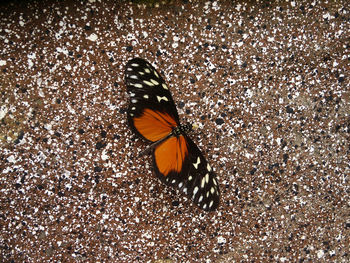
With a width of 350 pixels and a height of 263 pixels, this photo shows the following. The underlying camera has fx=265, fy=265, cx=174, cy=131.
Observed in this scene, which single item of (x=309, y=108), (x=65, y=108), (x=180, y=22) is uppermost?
(x=180, y=22)

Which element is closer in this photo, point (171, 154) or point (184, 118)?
point (171, 154)

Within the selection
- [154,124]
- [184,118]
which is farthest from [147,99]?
[184,118]

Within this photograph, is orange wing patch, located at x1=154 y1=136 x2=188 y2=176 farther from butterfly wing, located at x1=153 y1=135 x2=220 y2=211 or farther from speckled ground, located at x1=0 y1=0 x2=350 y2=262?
speckled ground, located at x1=0 y1=0 x2=350 y2=262

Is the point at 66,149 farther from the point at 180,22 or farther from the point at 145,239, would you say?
the point at 180,22

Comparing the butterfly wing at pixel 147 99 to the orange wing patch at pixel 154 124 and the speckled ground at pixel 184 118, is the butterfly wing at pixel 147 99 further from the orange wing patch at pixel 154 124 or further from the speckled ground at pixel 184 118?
the speckled ground at pixel 184 118

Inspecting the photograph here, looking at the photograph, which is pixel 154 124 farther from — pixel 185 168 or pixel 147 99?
pixel 185 168

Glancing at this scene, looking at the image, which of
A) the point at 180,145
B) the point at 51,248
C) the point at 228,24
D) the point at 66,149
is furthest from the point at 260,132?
the point at 51,248

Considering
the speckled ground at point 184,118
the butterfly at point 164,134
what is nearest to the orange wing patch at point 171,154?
the butterfly at point 164,134

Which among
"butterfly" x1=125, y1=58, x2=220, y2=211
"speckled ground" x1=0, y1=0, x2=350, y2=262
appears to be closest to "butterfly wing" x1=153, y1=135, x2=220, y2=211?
"butterfly" x1=125, y1=58, x2=220, y2=211
